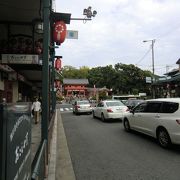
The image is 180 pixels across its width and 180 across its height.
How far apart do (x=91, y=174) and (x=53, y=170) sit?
0.85m

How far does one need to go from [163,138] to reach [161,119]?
0.62 metres

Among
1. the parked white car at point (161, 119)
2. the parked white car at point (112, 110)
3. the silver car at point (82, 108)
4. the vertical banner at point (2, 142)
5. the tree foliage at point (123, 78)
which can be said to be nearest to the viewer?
the vertical banner at point (2, 142)

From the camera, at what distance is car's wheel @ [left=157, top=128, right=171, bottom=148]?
9.87m

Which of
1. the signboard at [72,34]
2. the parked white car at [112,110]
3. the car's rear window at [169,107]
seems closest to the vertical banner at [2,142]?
the car's rear window at [169,107]

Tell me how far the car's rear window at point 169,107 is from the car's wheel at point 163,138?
635 mm

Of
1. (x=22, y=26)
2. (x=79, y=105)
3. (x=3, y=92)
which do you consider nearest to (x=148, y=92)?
(x=79, y=105)

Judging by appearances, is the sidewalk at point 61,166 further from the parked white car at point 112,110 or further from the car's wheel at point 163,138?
the parked white car at point 112,110

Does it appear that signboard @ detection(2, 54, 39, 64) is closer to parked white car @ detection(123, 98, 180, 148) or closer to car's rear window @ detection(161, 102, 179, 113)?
parked white car @ detection(123, 98, 180, 148)

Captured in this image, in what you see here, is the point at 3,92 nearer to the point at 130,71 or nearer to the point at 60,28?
the point at 60,28

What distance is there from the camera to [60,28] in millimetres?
9922

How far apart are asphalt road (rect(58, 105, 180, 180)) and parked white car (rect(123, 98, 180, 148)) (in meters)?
0.38

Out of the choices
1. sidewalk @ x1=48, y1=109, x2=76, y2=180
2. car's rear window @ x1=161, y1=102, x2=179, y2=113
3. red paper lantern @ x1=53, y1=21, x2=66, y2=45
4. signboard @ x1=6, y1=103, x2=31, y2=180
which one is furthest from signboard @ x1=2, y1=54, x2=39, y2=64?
signboard @ x1=6, y1=103, x2=31, y2=180

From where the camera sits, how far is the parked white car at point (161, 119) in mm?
9594

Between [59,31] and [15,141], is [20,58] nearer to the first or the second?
[59,31]
